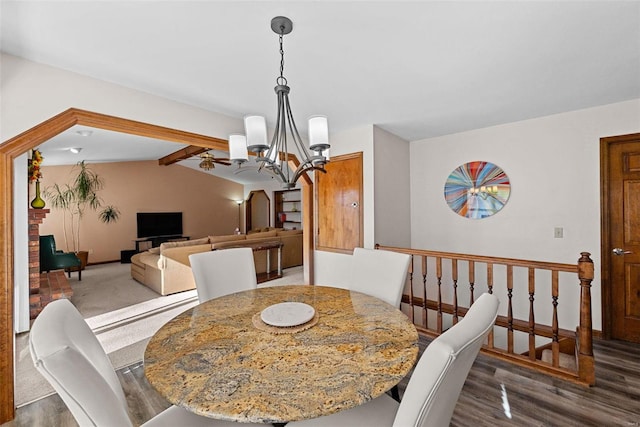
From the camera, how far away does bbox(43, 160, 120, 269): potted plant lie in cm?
635

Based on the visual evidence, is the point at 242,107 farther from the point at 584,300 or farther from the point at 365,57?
the point at 584,300

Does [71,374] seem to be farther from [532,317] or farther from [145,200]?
[145,200]

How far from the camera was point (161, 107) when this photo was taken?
2.54m

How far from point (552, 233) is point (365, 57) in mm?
2791

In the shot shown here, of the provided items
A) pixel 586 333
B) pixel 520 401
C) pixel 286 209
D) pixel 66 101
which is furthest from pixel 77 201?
pixel 586 333

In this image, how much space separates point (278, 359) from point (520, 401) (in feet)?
5.88

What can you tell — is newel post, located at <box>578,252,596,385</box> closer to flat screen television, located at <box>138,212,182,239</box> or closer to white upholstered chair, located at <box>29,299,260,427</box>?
white upholstered chair, located at <box>29,299,260,427</box>

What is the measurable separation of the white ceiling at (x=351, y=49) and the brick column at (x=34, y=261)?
8.56 ft

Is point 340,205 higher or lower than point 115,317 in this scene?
higher

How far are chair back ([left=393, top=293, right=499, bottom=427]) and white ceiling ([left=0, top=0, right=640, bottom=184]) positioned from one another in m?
1.53

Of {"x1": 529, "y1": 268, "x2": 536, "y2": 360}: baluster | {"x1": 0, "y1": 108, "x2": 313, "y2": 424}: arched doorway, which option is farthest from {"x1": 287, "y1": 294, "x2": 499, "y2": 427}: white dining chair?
{"x1": 0, "y1": 108, "x2": 313, "y2": 424}: arched doorway

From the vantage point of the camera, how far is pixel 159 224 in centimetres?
816

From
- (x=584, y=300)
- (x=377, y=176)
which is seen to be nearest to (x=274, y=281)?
(x=377, y=176)

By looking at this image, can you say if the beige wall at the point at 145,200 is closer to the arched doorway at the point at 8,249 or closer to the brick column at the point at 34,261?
the brick column at the point at 34,261
